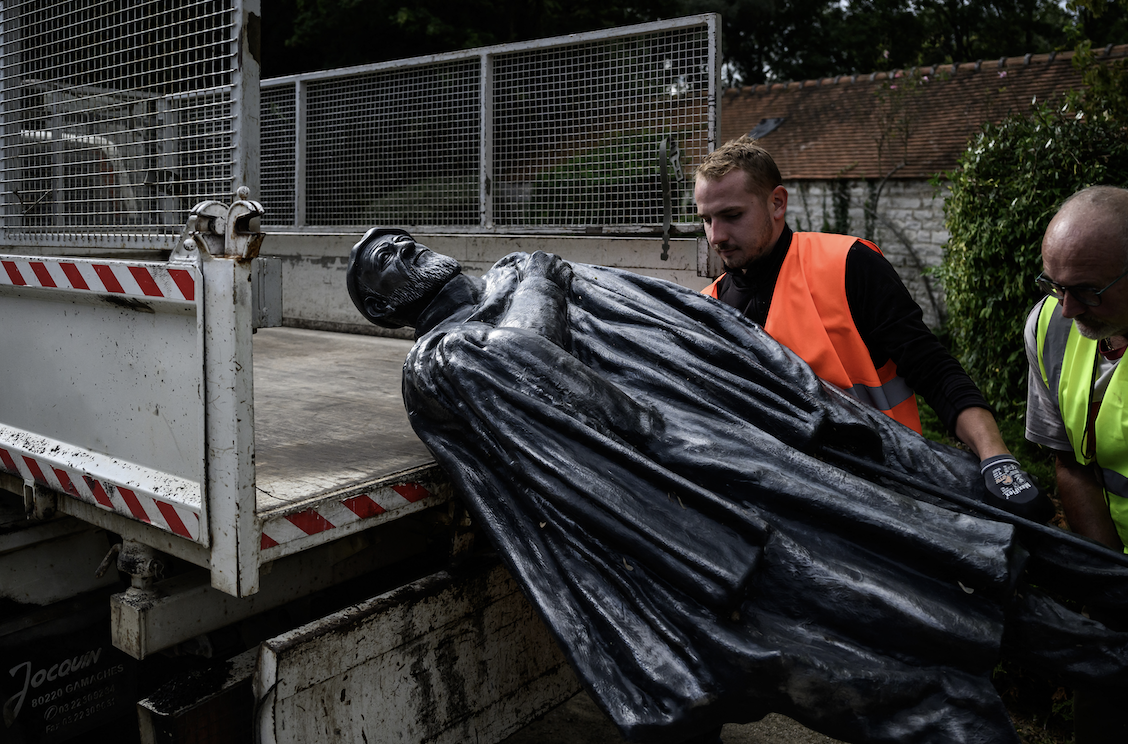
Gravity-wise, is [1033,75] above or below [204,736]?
above

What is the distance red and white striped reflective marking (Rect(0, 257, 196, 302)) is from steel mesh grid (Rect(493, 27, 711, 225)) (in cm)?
308

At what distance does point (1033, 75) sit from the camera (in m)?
13.5

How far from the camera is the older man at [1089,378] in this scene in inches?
83.2

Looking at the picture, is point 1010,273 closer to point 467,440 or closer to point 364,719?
point 467,440

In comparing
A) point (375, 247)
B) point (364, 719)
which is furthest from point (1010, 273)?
point (364, 719)

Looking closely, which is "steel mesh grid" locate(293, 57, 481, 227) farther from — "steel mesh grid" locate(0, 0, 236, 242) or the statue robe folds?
the statue robe folds

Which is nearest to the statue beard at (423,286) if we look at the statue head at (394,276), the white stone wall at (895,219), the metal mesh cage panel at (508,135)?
the statue head at (394,276)

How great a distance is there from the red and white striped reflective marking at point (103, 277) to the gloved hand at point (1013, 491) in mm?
2094

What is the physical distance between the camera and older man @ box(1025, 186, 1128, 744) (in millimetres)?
2113

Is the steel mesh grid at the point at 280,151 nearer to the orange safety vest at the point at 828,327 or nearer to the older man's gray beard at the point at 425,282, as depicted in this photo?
the older man's gray beard at the point at 425,282

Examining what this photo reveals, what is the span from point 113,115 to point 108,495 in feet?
4.21

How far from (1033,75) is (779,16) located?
1166 centimetres

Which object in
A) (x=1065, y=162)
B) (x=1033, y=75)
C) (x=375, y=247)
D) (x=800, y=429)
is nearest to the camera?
(x=800, y=429)

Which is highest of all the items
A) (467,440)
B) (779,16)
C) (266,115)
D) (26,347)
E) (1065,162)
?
(779,16)
